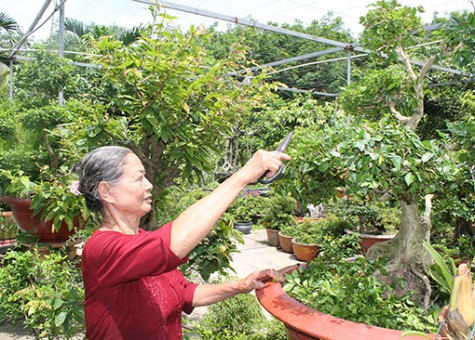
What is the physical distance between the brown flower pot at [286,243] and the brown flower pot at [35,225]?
318 centimetres

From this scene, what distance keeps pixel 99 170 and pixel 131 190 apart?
4.2 inches

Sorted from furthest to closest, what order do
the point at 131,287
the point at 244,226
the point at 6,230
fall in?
the point at 244,226, the point at 6,230, the point at 131,287

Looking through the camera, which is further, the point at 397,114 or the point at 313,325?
the point at 397,114

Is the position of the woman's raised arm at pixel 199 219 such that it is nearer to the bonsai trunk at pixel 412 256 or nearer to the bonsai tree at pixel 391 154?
the bonsai tree at pixel 391 154

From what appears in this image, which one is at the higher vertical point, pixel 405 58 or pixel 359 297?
pixel 405 58

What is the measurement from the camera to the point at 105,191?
3.91ft

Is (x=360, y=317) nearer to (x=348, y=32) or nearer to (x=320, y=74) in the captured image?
(x=320, y=74)

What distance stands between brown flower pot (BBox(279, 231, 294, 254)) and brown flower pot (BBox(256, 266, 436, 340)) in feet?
12.2

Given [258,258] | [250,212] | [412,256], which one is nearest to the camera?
[412,256]

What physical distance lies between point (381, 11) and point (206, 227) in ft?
6.54

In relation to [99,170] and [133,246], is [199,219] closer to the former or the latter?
[133,246]

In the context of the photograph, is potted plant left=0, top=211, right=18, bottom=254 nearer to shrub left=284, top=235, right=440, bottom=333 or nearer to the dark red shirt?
shrub left=284, top=235, right=440, bottom=333

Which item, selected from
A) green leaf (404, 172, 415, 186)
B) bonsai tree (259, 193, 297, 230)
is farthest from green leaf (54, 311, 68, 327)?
bonsai tree (259, 193, 297, 230)

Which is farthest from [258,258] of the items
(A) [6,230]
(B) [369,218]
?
(A) [6,230]
